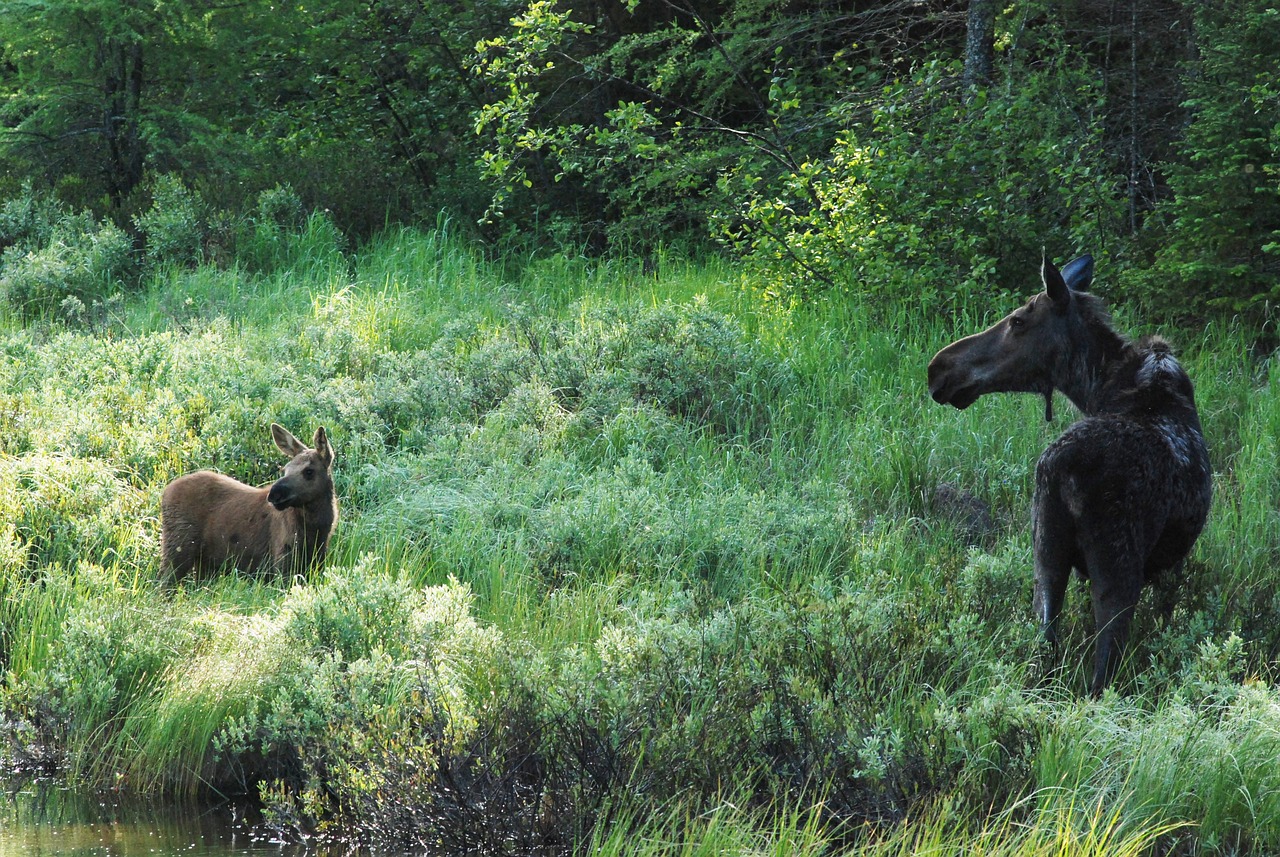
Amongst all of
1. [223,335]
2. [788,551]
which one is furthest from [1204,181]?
[223,335]

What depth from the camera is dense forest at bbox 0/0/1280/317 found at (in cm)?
1118

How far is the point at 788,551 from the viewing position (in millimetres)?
7957

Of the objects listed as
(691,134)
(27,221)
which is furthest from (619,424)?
(27,221)

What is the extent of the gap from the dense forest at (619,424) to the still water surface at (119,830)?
0.19 metres

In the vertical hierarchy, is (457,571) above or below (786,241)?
below

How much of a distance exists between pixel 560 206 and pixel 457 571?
9997 millimetres

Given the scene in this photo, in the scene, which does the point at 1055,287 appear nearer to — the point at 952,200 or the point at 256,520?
the point at 256,520

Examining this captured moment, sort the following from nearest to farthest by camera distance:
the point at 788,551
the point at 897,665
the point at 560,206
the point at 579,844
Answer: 1. the point at 579,844
2. the point at 897,665
3. the point at 788,551
4. the point at 560,206

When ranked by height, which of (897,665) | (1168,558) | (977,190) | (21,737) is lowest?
(21,737)

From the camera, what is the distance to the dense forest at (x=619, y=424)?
17.8 ft

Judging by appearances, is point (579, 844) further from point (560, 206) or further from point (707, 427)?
point (560, 206)

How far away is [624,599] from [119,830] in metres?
2.95

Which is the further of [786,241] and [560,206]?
[560,206]

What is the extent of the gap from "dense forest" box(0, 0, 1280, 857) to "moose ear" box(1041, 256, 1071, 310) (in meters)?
1.39
